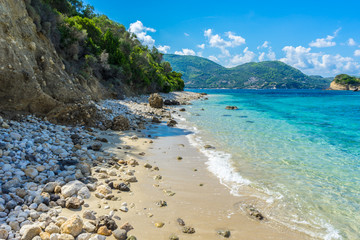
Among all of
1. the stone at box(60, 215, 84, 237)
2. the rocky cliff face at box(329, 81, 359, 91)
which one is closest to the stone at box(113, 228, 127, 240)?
the stone at box(60, 215, 84, 237)

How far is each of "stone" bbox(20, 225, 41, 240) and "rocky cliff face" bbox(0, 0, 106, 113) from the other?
22.8ft

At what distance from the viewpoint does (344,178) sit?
789cm

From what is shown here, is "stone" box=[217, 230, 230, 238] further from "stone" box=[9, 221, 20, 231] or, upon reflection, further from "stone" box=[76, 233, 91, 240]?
"stone" box=[9, 221, 20, 231]

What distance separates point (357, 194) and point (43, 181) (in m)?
9.00

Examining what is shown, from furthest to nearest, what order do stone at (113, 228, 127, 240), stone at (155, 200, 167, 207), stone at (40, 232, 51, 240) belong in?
1. stone at (155, 200, 167, 207)
2. stone at (113, 228, 127, 240)
3. stone at (40, 232, 51, 240)

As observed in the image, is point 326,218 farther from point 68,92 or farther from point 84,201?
point 68,92

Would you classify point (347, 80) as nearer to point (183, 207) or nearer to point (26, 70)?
point (183, 207)

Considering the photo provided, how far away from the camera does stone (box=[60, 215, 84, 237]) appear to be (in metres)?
3.70

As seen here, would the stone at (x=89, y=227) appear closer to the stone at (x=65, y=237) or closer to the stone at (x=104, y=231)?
the stone at (x=104, y=231)

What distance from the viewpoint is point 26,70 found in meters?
9.38

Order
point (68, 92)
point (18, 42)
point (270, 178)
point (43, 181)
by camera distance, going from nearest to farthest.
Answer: point (43, 181), point (270, 178), point (18, 42), point (68, 92)

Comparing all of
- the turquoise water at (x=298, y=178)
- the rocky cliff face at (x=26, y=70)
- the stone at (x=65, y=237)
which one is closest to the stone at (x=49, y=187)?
the stone at (x=65, y=237)

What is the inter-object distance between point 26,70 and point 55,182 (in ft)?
22.0

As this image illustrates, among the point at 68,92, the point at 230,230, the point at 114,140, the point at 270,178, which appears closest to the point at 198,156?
the point at 270,178
